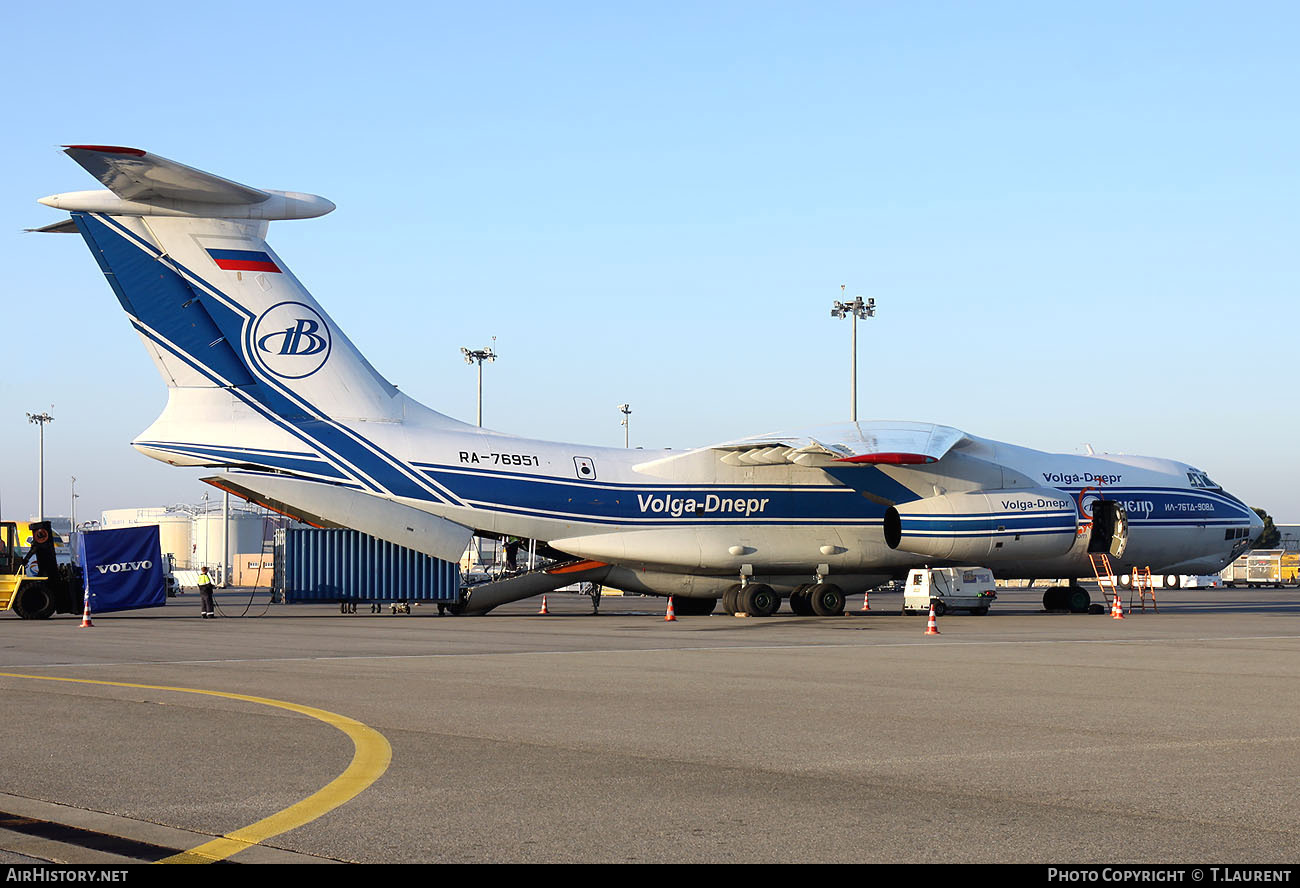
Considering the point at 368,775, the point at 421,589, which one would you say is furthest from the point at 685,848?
the point at 421,589

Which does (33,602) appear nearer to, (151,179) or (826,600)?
(151,179)

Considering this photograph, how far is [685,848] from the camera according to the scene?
5922mm

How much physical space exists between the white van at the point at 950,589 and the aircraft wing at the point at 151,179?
1715cm

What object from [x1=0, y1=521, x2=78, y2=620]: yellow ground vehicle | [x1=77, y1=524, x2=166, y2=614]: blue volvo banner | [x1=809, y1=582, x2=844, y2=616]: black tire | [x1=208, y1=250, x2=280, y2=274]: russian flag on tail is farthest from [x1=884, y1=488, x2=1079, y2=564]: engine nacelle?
[x1=0, y1=521, x2=78, y2=620]: yellow ground vehicle

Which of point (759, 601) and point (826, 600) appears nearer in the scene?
Result: point (759, 601)

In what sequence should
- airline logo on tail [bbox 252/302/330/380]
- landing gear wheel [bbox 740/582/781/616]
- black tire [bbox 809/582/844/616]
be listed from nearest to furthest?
airline logo on tail [bbox 252/302/330/380]
landing gear wheel [bbox 740/582/781/616]
black tire [bbox 809/582/844/616]

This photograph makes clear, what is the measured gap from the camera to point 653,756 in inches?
343

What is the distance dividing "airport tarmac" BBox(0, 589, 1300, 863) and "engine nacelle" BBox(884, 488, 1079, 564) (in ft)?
40.1

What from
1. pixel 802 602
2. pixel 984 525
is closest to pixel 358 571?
pixel 802 602

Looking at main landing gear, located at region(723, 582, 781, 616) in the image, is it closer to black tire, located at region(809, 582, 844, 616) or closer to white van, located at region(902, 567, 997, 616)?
black tire, located at region(809, 582, 844, 616)

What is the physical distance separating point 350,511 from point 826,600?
429 inches

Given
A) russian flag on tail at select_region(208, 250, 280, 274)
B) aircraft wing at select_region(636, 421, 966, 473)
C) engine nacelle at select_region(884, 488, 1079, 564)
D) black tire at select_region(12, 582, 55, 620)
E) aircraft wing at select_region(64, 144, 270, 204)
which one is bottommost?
black tire at select_region(12, 582, 55, 620)

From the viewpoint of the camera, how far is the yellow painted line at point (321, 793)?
19.4ft

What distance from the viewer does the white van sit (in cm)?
3200
